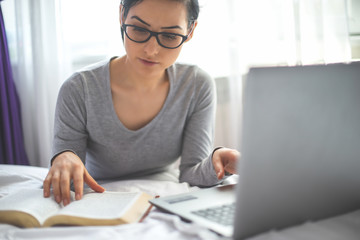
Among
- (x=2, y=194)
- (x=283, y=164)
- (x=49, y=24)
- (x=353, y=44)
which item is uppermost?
(x=49, y=24)

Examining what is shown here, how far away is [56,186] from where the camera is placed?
0.79m

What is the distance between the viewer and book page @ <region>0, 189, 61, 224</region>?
663 millimetres

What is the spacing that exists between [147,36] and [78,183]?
1.54ft

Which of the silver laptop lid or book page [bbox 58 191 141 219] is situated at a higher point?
the silver laptop lid

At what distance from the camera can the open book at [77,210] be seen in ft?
2.00

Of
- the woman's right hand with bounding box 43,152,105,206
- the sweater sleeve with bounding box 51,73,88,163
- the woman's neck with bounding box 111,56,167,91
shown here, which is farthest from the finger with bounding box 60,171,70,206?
the woman's neck with bounding box 111,56,167,91

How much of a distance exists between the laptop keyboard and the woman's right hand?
292mm

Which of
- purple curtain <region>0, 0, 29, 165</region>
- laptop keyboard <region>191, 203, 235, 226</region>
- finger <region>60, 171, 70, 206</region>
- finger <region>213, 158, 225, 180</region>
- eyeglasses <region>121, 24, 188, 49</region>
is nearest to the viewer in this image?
laptop keyboard <region>191, 203, 235, 226</region>

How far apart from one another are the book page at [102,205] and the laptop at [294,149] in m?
0.12

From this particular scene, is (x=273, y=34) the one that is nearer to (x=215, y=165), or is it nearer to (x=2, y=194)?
(x=215, y=165)

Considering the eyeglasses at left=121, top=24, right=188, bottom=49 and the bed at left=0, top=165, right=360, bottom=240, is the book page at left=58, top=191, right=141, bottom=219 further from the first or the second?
the eyeglasses at left=121, top=24, right=188, bottom=49

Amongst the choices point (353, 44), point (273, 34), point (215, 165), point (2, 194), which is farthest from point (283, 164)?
point (353, 44)

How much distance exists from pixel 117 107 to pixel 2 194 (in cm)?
44

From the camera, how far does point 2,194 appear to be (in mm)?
958
